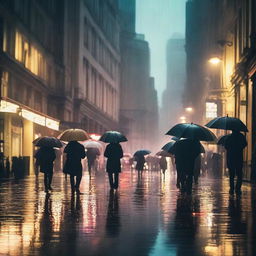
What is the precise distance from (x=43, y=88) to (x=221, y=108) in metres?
14.5

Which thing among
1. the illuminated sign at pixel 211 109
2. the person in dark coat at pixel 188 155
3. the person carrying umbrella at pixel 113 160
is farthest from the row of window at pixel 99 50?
the person in dark coat at pixel 188 155

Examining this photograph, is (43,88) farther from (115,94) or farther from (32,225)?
(115,94)

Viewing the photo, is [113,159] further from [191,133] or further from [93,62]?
[93,62]

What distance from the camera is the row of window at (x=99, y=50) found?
7881 centimetres

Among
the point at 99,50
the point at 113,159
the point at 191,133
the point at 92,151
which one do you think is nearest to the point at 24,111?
the point at 92,151

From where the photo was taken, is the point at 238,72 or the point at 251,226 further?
the point at 238,72

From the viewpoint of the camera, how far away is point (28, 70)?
4650cm

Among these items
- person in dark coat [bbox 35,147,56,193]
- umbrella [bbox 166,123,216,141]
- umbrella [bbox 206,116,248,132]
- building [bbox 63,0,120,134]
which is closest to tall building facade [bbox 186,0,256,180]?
umbrella [bbox 206,116,248,132]

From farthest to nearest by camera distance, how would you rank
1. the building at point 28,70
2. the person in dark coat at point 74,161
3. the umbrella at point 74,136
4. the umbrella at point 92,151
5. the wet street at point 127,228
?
the umbrella at point 92,151 → the building at point 28,70 → the umbrella at point 74,136 → the person in dark coat at point 74,161 → the wet street at point 127,228

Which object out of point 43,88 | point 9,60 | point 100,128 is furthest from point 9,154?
point 100,128

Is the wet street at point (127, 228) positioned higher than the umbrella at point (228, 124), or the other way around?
the umbrella at point (228, 124)

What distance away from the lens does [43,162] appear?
21516 mm

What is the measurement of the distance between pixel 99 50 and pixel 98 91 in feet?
18.2

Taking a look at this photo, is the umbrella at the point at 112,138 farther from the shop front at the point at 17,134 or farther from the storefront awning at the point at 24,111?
the storefront awning at the point at 24,111
